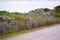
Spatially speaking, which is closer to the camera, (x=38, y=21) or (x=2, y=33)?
(x=2, y=33)

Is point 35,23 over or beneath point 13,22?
beneath

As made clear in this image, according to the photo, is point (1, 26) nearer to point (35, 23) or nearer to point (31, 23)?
point (31, 23)

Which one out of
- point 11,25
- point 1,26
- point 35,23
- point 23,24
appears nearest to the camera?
point 1,26

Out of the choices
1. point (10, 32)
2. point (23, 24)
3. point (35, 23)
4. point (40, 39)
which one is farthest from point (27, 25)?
point (40, 39)

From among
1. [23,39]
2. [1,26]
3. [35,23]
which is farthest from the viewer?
[35,23]

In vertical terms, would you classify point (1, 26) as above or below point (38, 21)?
above

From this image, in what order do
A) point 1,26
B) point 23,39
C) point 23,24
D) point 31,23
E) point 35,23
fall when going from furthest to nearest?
1. point 35,23
2. point 31,23
3. point 23,24
4. point 1,26
5. point 23,39

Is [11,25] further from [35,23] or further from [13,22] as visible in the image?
[35,23]

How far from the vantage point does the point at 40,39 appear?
1514 centimetres

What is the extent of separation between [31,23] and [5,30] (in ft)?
25.3

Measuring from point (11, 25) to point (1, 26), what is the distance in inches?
78.0

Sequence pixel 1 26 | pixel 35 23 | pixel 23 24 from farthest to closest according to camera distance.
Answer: pixel 35 23 → pixel 23 24 → pixel 1 26

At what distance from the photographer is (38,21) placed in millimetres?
30234

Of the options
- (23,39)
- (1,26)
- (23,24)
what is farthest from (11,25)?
(23,39)
